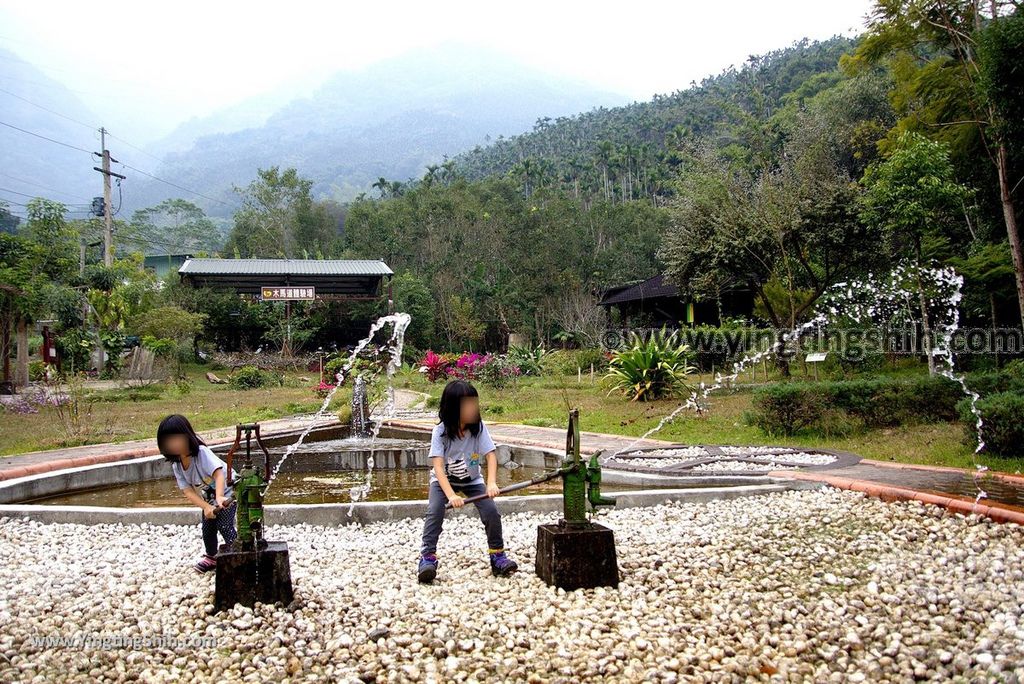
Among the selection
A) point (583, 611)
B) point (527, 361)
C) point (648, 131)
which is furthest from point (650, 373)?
point (648, 131)

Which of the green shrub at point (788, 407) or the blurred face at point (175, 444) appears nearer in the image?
the blurred face at point (175, 444)

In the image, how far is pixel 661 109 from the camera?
75.7 metres

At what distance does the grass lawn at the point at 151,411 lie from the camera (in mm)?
9906

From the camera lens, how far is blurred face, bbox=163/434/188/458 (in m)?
3.81

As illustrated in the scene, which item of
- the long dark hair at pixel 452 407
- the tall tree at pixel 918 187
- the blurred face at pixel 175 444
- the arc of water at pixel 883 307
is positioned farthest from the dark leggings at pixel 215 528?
the tall tree at pixel 918 187

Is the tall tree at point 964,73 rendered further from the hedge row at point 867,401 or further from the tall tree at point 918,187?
the hedge row at point 867,401

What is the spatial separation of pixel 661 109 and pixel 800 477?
7478cm

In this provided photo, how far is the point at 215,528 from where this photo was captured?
402cm

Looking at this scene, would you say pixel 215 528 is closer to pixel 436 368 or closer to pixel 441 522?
pixel 441 522

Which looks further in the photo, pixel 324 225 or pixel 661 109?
pixel 661 109

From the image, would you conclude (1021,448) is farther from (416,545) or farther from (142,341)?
(142,341)

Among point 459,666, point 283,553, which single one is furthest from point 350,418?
point 459,666

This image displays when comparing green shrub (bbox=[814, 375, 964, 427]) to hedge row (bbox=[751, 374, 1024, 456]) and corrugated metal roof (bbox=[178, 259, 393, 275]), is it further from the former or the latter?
corrugated metal roof (bbox=[178, 259, 393, 275])

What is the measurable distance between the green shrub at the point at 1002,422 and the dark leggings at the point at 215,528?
5937mm
